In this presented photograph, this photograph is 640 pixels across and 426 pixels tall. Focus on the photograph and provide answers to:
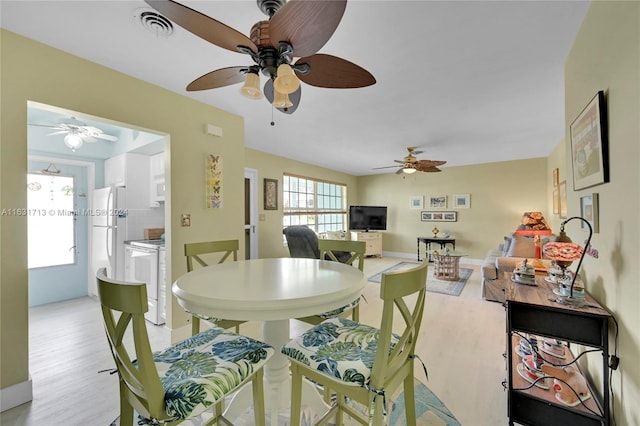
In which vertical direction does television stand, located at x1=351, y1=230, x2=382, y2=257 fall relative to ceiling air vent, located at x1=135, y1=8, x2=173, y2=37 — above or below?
below

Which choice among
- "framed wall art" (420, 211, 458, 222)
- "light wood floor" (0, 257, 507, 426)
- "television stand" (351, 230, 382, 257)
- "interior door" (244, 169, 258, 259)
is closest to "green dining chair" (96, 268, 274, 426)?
"light wood floor" (0, 257, 507, 426)

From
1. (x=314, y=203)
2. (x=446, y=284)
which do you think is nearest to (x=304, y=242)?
(x=446, y=284)

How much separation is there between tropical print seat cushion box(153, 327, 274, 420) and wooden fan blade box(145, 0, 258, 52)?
50.7 inches

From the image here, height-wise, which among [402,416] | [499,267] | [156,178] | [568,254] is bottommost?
[402,416]

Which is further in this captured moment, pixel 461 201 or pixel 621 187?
pixel 461 201

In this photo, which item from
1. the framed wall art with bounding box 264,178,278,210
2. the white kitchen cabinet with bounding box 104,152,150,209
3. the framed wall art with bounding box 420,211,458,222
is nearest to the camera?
the white kitchen cabinet with bounding box 104,152,150,209

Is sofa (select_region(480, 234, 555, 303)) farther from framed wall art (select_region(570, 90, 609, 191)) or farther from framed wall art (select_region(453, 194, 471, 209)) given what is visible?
framed wall art (select_region(453, 194, 471, 209))

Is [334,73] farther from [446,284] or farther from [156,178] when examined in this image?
[446,284]

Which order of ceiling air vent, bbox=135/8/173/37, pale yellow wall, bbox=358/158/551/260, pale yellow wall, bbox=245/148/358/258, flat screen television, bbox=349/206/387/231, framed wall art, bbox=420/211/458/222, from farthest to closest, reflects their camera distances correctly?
1. flat screen television, bbox=349/206/387/231
2. framed wall art, bbox=420/211/458/222
3. pale yellow wall, bbox=358/158/551/260
4. pale yellow wall, bbox=245/148/358/258
5. ceiling air vent, bbox=135/8/173/37

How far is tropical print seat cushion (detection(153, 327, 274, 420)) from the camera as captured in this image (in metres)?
0.88

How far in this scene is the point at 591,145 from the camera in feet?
4.61

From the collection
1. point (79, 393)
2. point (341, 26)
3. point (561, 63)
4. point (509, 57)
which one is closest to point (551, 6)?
point (509, 57)

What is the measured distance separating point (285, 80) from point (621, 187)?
5.08ft

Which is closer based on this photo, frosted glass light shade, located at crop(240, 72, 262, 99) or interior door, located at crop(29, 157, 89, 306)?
frosted glass light shade, located at crop(240, 72, 262, 99)
